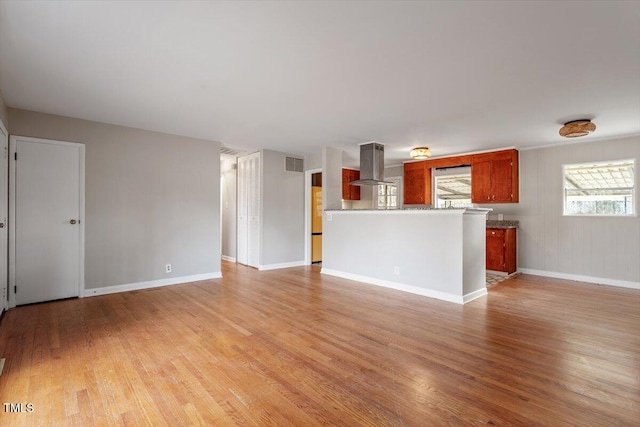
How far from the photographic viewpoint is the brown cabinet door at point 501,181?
20.1 feet

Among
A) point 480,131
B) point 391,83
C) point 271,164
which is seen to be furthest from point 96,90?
point 480,131

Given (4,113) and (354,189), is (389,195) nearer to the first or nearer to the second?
(354,189)

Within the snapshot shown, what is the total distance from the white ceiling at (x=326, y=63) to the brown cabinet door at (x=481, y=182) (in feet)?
5.91

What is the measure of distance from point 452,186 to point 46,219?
24.2 feet

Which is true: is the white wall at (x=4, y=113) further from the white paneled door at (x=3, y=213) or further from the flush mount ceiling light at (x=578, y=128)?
the flush mount ceiling light at (x=578, y=128)

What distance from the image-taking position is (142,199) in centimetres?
487

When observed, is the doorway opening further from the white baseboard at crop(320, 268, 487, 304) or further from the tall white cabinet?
the white baseboard at crop(320, 268, 487, 304)

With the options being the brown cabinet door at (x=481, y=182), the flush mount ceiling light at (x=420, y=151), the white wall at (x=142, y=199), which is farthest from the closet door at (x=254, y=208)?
the brown cabinet door at (x=481, y=182)

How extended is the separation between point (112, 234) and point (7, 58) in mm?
2577

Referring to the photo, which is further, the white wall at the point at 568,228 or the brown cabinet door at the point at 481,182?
the brown cabinet door at the point at 481,182

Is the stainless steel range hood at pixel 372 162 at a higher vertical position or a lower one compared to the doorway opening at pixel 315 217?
higher

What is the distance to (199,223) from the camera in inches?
217

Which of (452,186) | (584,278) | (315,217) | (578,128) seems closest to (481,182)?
(452,186)

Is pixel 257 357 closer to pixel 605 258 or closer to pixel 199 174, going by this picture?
pixel 199 174
